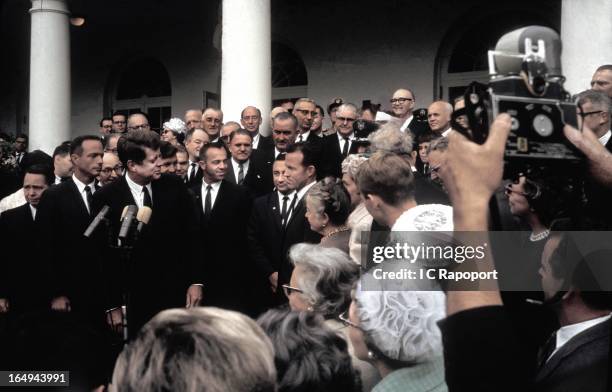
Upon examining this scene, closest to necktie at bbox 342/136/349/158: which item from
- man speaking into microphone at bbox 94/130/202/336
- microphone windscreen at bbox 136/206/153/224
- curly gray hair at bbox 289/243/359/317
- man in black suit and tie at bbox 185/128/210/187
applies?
man in black suit and tie at bbox 185/128/210/187

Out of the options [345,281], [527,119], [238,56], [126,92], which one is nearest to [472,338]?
[527,119]

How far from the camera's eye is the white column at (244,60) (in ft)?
30.6

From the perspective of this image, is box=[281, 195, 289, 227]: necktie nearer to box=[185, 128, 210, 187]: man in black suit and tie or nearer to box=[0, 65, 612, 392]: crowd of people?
box=[0, 65, 612, 392]: crowd of people

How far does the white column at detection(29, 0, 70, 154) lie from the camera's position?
42.2 feet

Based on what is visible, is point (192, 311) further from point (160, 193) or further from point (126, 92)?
point (126, 92)

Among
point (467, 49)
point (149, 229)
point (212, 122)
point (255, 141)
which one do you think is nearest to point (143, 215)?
point (149, 229)

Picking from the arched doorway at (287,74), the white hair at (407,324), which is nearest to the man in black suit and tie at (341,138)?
the white hair at (407,324)

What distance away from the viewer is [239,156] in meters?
7.29

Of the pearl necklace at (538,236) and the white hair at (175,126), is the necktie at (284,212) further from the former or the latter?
the white hair at (175,126)

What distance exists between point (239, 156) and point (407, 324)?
5039mm

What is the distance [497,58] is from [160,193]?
13.2 ft

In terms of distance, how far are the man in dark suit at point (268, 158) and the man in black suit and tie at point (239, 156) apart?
8 cm

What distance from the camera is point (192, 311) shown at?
1.59 m

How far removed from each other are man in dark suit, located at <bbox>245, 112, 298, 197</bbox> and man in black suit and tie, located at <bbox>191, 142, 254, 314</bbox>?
0.79 m
